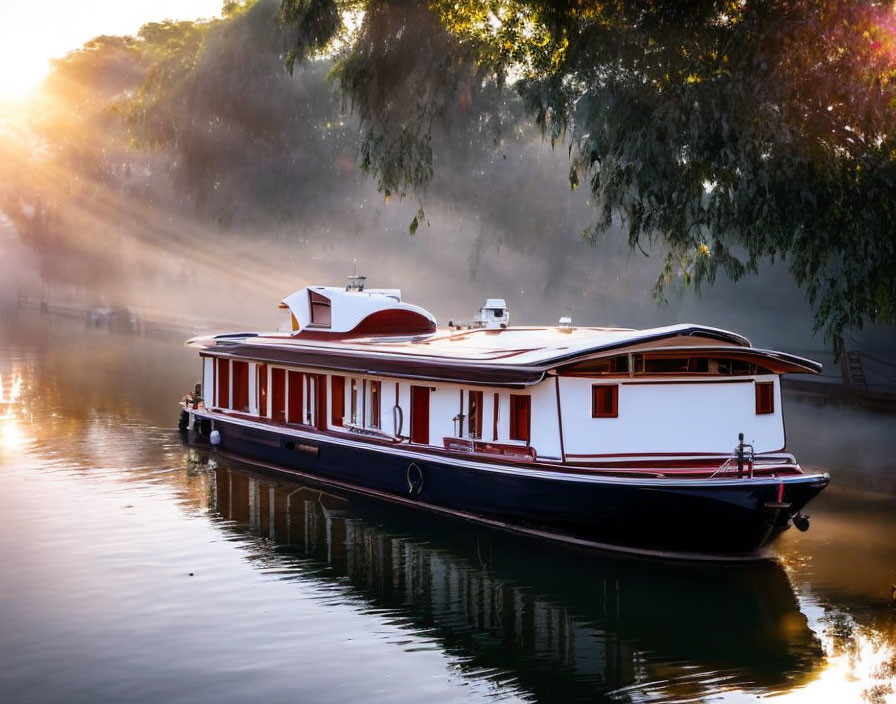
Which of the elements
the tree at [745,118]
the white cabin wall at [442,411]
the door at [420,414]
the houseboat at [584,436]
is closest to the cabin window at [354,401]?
the houseboat at [584,436]

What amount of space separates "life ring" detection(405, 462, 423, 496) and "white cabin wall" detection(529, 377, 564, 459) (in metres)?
2.45

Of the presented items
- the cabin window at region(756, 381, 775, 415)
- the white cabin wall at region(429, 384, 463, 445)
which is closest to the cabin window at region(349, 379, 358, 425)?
the white cabin wall at region(429, 384, 463, 445)

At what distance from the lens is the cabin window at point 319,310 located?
23.5m

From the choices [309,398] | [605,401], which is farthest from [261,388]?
[605,401]

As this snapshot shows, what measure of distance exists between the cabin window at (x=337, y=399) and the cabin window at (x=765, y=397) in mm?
8166

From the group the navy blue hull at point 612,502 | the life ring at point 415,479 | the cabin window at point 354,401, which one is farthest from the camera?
the cabin window at point 354,401

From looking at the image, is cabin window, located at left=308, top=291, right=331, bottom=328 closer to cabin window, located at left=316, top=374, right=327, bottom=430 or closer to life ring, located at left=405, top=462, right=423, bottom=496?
cabin window, located at left=316, top=374, right=327, bottom=430

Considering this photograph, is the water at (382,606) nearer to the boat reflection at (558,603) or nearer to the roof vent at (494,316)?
the boat reflection at (558,603)

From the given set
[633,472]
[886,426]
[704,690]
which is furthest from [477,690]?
[886,426]

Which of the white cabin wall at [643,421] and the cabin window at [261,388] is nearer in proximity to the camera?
the white cabin wall at [643,421]

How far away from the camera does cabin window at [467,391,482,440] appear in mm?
17906

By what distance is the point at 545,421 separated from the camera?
54.2ft

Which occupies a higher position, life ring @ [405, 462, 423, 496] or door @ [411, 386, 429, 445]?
door @ [411, 386, 429, 445]

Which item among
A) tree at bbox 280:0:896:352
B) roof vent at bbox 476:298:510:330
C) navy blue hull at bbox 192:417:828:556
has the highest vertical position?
tree at bbox 280:0:896:352
